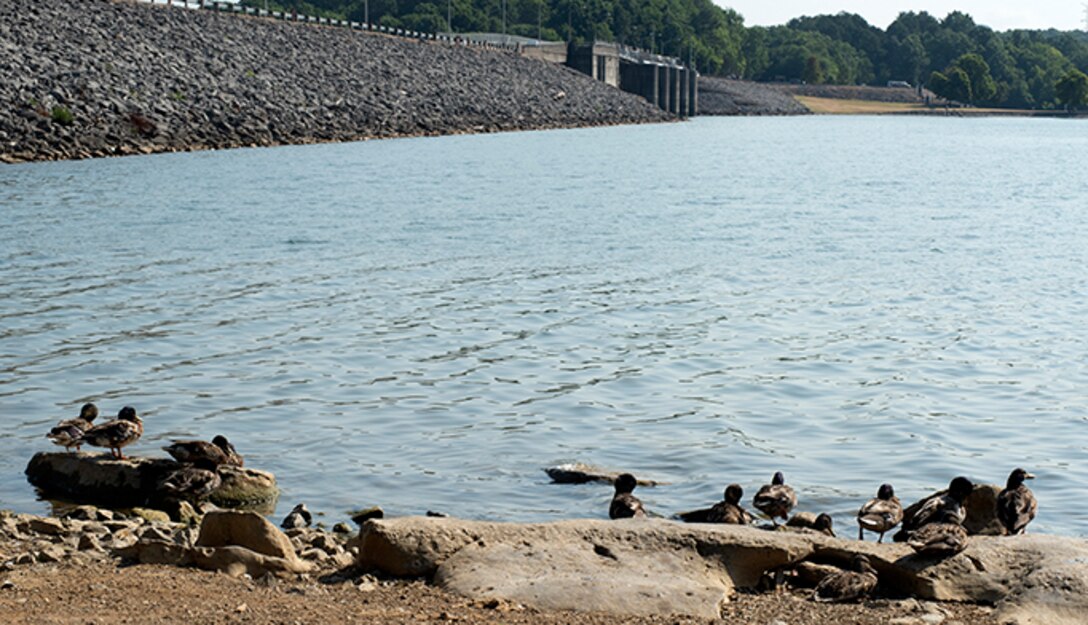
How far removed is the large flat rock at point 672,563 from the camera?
8516mm

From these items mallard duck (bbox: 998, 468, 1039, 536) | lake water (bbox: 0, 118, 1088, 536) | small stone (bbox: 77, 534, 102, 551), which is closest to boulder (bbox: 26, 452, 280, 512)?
lake water (bbox: 0, 118, 1088, 536)

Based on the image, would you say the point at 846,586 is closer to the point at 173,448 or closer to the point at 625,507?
the point at 625,507

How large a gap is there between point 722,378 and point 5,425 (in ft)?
26.4

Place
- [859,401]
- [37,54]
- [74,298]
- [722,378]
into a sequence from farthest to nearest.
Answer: [37,54] → [74,298] → [722,378] → [859,401]

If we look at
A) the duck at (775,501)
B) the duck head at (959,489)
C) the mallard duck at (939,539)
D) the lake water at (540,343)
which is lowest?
the lake water at (540,343)

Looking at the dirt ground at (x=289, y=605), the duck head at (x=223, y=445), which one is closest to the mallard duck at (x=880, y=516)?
the dirt ground at (x=289, y=605)

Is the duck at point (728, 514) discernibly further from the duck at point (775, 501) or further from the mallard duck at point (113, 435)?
the mallard duck at point (113, 435)

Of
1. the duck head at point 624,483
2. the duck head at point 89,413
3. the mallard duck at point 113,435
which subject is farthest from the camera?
Answer: the duck head at point 89,413

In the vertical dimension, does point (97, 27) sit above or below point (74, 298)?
above

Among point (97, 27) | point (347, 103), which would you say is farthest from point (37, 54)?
point (347, 103)

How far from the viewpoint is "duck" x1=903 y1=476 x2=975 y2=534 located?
978 centimetres

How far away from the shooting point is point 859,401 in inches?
632

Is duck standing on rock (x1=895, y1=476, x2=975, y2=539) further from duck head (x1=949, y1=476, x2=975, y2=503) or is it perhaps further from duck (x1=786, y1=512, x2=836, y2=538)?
duck (x1=786, y1=512, x2=836, y2=538)

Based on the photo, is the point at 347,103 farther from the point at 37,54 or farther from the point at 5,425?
the point at 5,425
